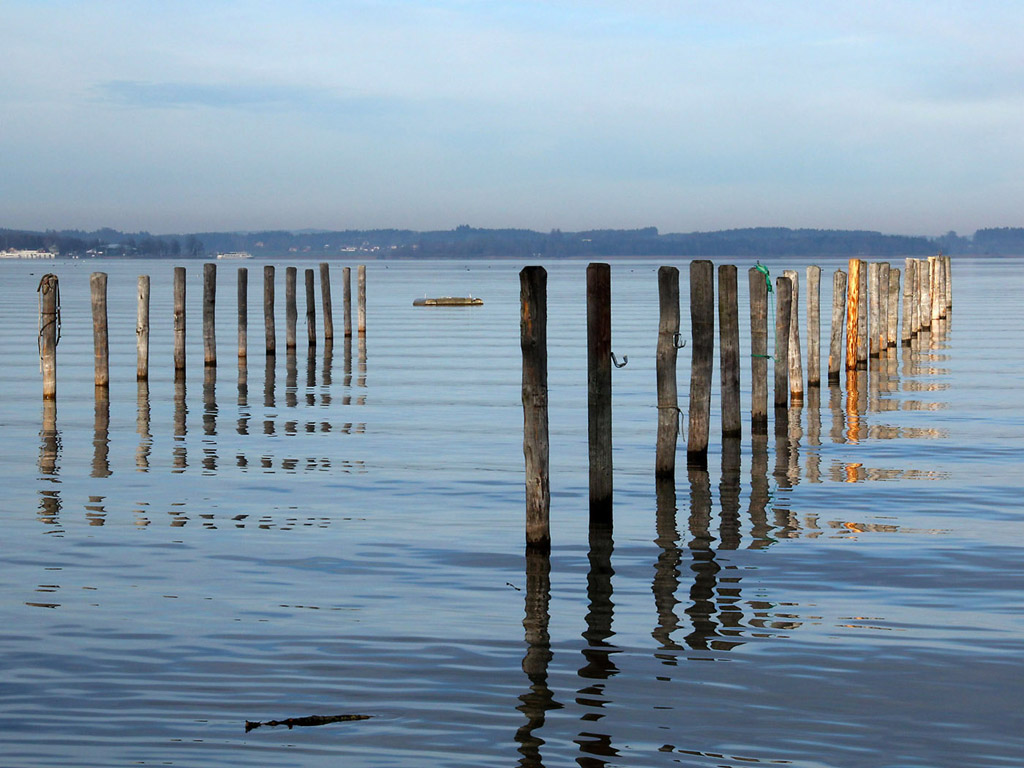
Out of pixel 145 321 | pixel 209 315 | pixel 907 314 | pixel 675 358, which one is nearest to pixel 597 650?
pixel 675 358

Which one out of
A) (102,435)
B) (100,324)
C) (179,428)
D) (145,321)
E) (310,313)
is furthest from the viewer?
(310,313)

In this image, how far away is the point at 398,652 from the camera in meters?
8.14

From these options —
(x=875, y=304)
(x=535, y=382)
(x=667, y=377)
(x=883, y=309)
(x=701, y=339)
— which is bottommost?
(x=667, y=377)

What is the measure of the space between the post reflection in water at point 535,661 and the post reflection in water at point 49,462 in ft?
15.6

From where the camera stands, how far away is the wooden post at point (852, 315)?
89.0ft

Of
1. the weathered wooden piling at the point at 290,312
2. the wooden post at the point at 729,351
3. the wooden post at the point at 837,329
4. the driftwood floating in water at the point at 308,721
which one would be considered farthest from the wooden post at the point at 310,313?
the driftwood floating in water at the point at 308,721

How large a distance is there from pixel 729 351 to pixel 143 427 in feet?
28.1

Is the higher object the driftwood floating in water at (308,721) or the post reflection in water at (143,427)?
the post reflection in water at (143,427)

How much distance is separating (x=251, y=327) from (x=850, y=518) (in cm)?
3785

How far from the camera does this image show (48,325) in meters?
20.8

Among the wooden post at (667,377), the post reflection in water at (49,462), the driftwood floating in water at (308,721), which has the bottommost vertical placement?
→ the driftwood floating in water at (308,721)

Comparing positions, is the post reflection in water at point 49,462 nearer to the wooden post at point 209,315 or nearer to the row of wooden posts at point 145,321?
the row of wooden posts at point 145,321

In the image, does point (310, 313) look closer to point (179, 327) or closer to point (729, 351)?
point (179, 327)

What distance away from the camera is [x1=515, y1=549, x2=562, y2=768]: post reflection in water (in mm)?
6652
